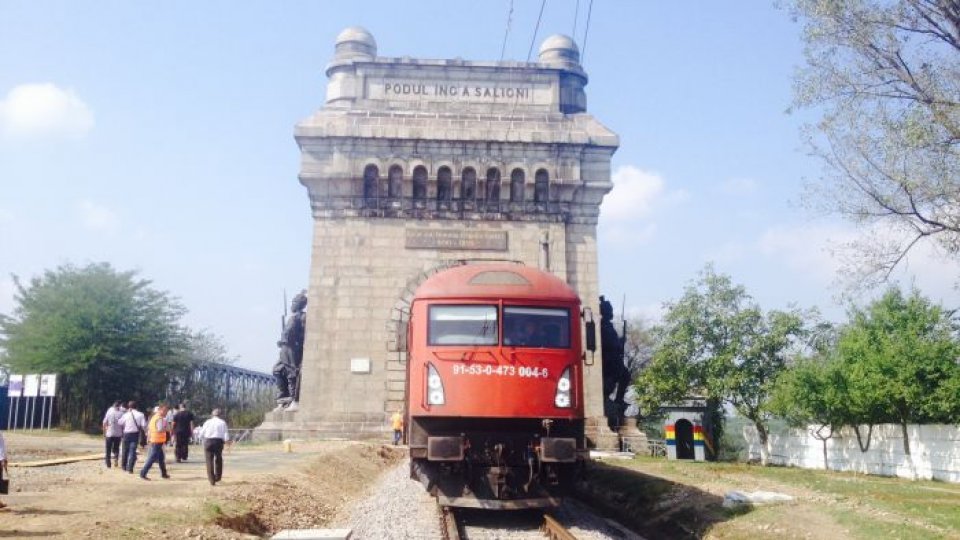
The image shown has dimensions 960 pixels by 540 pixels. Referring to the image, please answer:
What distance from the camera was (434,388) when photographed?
12.2 m

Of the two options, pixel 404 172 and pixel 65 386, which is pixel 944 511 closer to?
pixel 404 172

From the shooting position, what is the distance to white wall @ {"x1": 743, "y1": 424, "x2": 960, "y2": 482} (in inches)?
935

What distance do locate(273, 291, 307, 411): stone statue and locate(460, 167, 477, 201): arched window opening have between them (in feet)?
22.1

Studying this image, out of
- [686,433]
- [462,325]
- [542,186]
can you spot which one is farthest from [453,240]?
[462,325]

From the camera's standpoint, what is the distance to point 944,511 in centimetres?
1349

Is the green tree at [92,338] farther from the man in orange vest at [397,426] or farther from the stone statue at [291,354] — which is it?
the man in orange vest at [397,426]

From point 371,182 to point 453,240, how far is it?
3.55 meters

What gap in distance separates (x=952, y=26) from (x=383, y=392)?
62.3 ft

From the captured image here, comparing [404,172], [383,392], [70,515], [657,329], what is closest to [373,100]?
[404,172]

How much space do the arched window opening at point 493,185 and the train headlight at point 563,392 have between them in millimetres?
17128

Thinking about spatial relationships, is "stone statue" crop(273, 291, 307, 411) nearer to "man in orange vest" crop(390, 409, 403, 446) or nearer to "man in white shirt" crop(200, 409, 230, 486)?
"man in orange vest" crop(390, 409, 403, 446)

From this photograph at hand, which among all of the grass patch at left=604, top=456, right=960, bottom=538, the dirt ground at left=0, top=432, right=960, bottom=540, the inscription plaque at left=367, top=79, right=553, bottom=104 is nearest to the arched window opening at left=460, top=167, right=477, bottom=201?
the inscription plaque at left=367, top=79, right=553, bottom=104

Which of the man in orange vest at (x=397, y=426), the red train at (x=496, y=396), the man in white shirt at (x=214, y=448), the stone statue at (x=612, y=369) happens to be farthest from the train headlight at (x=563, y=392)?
the stone statue at (x=612, y=369)

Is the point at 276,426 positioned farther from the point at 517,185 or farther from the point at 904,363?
the point at 904,363
